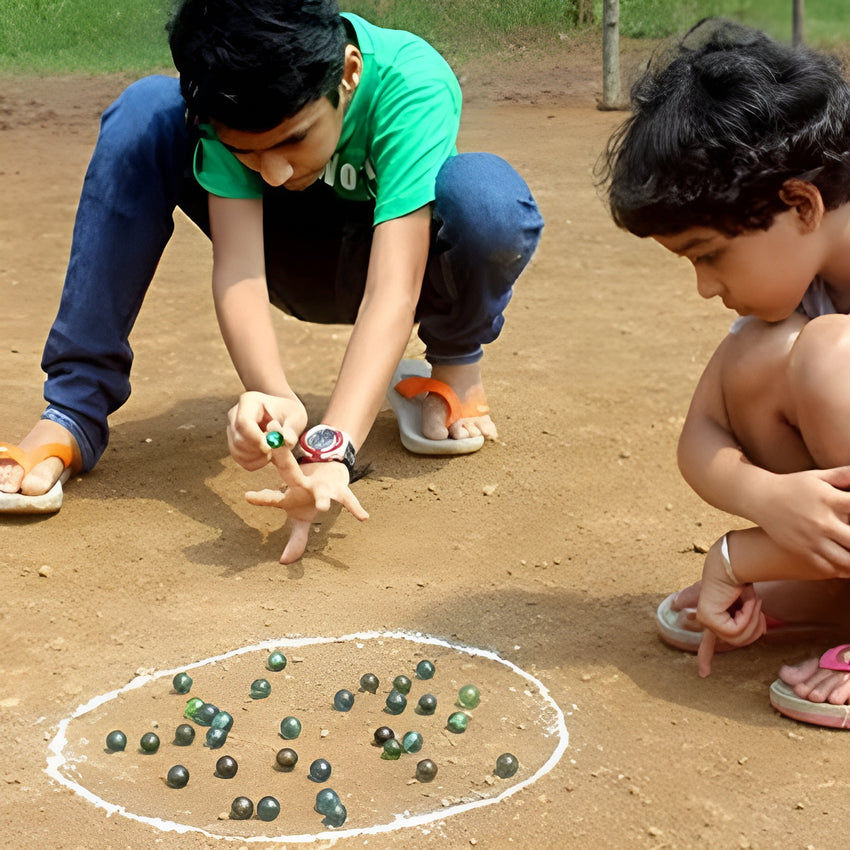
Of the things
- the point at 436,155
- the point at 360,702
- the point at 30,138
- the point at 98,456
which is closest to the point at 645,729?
the point at 360,702

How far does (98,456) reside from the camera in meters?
3.17

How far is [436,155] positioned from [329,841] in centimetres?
170

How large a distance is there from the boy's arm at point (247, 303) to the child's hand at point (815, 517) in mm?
1013

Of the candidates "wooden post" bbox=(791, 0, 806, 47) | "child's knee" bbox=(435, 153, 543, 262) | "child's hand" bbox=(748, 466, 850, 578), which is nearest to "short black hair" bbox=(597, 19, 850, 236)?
"wooden post" bbox=(791, 0, 806, 47)

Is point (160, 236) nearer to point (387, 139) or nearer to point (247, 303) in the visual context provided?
point (247, 303)

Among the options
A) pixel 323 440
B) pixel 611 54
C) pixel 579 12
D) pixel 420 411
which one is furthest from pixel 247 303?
pixel 579 12

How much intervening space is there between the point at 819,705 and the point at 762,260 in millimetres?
759

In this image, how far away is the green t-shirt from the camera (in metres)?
2.86

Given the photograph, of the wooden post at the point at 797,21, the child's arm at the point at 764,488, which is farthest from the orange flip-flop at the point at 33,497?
the wooden post at the point at 797,21

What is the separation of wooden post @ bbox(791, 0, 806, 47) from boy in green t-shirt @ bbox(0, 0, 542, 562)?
80 cm

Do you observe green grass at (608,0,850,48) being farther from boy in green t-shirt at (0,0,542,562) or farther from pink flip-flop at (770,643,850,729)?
pink flip-flop at (770,643,850,729)

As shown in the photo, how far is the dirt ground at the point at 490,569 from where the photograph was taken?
1892mm

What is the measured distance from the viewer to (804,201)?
2.04 meters

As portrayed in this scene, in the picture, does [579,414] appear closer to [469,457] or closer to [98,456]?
[469,457]
